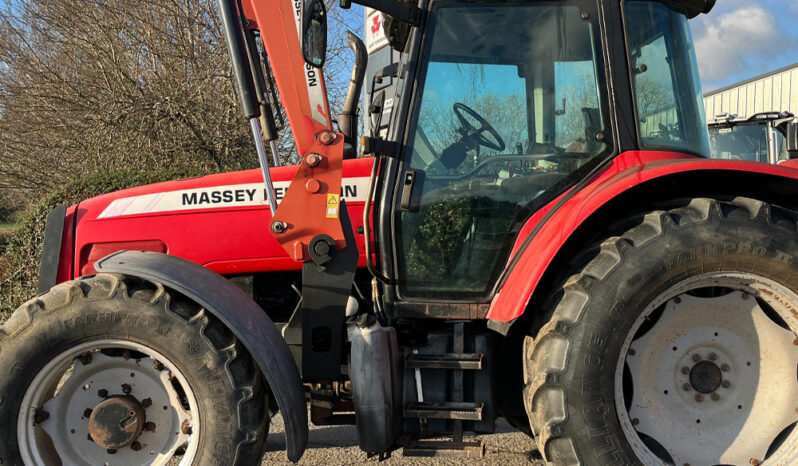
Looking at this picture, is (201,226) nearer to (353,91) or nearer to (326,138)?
(326,138)

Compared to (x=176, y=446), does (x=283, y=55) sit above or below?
above

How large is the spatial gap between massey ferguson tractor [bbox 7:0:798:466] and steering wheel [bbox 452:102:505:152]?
0.01 m

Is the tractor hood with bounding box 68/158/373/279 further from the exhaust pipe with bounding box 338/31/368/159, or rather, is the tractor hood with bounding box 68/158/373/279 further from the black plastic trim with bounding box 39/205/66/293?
the exhaust pipe with bounding box 338/31/368/159

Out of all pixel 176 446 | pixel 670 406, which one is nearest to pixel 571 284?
pixel 670 406

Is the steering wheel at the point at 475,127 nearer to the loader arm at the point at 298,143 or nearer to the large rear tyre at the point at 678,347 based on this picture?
the loader arm at the point at 298,143

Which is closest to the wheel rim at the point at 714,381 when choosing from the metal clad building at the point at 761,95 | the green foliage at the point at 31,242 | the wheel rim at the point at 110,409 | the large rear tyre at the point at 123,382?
the large rear tyre at the point at 123,382

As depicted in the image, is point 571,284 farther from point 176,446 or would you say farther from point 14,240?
point 14,240

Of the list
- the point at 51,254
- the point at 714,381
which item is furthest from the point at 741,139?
the point at 51,254

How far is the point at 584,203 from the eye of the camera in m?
2.42

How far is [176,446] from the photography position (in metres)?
2.50

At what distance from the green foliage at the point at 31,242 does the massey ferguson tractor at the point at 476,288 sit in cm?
413

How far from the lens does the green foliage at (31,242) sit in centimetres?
614

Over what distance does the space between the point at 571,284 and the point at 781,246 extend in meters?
0.80

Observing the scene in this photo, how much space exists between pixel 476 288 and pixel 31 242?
5.28 m
